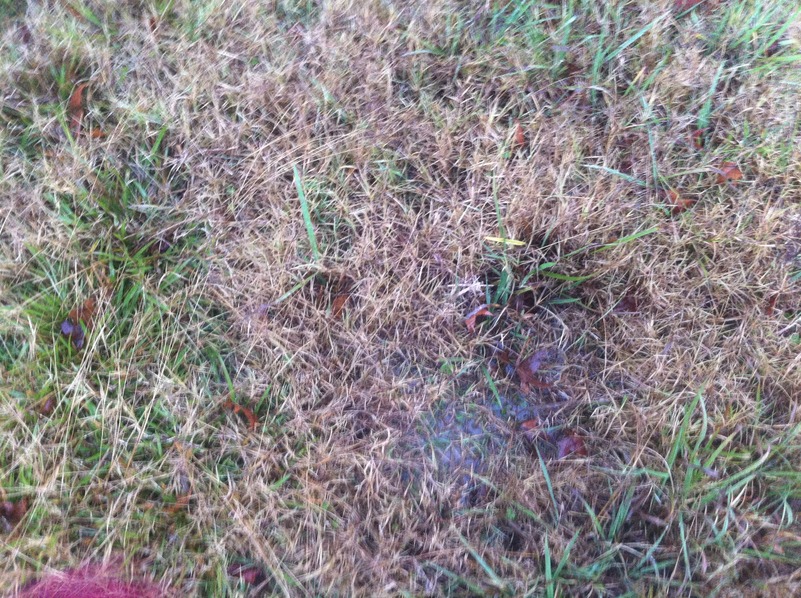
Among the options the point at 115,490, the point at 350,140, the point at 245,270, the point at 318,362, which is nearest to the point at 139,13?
the point at 350,140

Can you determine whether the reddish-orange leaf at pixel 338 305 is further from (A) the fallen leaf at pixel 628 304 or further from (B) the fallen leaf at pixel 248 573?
(A) the fallen leaf at pixel 628 304

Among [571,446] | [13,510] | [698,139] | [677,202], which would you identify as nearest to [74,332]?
[13,510]

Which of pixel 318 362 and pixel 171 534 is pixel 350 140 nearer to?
pixel 318 362

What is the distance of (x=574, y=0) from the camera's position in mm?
2219

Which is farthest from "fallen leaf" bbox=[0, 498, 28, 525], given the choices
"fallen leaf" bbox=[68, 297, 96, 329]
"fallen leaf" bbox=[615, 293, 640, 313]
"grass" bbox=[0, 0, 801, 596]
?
"fallen leaf" bbox=[615, 293, 640, 313]

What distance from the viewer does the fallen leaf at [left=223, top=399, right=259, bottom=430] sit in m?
1.80

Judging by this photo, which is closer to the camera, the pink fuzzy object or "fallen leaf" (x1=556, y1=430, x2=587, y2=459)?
the pink fuzzy object

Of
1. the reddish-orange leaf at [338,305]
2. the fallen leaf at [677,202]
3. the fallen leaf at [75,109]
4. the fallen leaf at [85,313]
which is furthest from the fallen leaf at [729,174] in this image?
the fallen leaf at [75,109]

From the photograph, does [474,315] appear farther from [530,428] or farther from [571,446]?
[571,446]

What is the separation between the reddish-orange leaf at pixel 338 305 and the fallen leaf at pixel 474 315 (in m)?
0.43

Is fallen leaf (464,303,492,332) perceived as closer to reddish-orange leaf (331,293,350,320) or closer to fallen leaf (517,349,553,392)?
fallen leaf (517,349,553,392)

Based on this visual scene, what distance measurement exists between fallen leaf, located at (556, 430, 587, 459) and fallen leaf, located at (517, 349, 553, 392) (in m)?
0.18

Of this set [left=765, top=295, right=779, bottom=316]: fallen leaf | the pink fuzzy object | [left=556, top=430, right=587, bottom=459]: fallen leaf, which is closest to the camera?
the pink fuzzy object

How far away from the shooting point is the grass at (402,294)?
1677 mm
